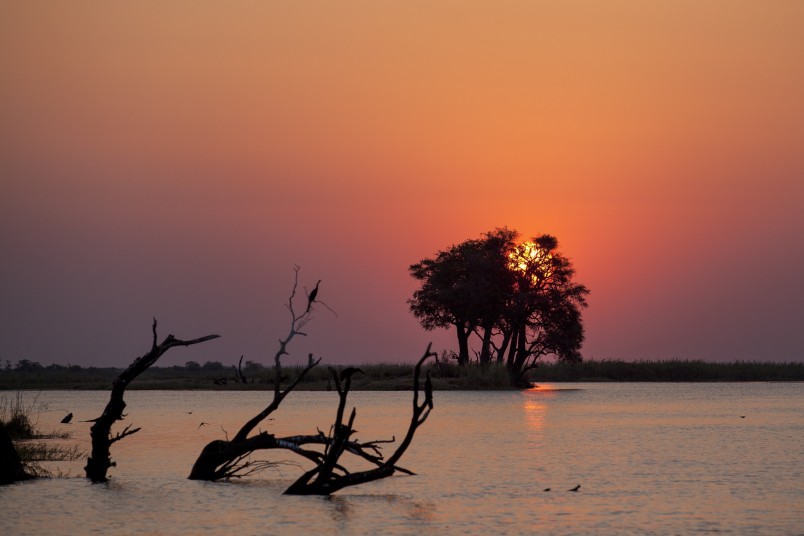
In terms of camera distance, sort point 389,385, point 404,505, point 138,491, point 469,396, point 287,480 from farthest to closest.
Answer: point 389,385 → point 469,396 → point 287,480 → point 138,491 → point 404,505

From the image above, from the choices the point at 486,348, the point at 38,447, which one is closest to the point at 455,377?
the point at 486,348

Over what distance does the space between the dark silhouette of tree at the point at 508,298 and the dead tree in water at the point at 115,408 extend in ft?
215

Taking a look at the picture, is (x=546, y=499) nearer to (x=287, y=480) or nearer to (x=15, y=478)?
(x=287, y=480)

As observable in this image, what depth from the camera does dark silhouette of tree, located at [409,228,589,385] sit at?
93.2 m

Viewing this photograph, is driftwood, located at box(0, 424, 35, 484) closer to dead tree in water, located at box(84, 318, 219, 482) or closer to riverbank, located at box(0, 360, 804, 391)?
dead tree in water, located at box(84, 318, 219, 482)

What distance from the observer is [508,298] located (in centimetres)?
9356

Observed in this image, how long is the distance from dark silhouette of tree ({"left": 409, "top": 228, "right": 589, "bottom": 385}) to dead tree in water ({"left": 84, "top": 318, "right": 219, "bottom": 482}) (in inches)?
2581

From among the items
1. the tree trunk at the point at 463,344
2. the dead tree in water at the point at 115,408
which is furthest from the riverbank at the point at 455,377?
the dead tree in water at the point at 115,408

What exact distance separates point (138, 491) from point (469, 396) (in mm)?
52920

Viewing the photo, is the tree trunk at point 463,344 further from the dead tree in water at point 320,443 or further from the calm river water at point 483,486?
the dead tree in water at point 320,443

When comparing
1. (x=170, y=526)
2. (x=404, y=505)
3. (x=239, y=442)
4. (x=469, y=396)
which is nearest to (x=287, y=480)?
(x=239, y=442)

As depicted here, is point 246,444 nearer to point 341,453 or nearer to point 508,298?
point 341,453

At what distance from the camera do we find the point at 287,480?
94.3 feet

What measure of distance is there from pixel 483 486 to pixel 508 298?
65951 millimetres
